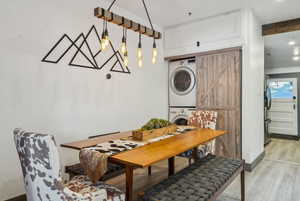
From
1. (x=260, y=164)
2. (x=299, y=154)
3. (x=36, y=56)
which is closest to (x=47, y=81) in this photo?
(x=36, y=56)

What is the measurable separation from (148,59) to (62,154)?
7.99ft

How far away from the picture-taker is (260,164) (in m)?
3.80

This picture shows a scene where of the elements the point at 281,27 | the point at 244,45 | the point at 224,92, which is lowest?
the point at 224,92

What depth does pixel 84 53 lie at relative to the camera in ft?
9.78

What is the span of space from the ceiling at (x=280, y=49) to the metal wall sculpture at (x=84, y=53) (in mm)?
3316

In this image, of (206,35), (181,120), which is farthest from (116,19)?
(181,120)

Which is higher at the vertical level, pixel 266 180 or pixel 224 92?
pixel 224 92

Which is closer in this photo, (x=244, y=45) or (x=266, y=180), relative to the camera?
(x=266, y=180)

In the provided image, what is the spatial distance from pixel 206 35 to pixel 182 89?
117cm

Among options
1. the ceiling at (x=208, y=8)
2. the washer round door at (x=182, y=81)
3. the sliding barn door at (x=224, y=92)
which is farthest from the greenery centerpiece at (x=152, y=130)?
the ceiling at (x=208, y=8)

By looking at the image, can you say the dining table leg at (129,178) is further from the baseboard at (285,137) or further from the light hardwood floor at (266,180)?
the baseboard at (285,137)

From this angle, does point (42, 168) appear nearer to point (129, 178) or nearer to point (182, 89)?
point (129, 178)

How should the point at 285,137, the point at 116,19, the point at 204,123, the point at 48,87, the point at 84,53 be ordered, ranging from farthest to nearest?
1. the point at 285,137
2. the point at 204,123
3. the point at 84,53
4. the point at 48,87
5. the point at 116,19

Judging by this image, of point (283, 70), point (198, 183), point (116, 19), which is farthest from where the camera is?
point (283, 70)
